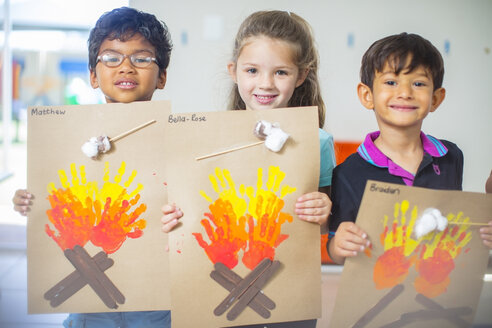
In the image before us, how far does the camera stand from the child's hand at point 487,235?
39.9 inches

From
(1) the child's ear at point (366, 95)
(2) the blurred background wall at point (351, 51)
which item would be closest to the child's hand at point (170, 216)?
(1) the child's ear at point (366, 95)

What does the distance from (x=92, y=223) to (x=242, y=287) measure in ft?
1.23

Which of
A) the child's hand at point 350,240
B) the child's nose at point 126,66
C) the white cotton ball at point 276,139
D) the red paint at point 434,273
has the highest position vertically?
the child's nose at point 126,66

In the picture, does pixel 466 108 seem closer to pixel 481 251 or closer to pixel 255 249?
pixel 481 251

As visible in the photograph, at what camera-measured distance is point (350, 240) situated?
0.98 meters

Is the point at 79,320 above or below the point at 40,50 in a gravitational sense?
below

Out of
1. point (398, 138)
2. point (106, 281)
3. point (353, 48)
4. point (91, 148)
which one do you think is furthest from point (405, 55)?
point (353, 48)

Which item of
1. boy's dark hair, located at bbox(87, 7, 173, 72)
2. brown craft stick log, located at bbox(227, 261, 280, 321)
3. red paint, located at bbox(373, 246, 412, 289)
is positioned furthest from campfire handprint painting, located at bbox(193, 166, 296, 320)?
boy's dark hair, located at bbox(87, 7, 173, 72)

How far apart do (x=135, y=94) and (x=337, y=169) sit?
53 cm

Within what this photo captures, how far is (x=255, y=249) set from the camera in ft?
3.32

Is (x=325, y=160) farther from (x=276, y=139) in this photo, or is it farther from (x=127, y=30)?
(x=127, y=30)

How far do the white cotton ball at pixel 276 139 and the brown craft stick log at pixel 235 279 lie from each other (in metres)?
0.28

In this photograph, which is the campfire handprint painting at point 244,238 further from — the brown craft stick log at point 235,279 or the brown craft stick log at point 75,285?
the brown craft stick log at point 75,285

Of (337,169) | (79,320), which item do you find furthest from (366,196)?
(79,320)
